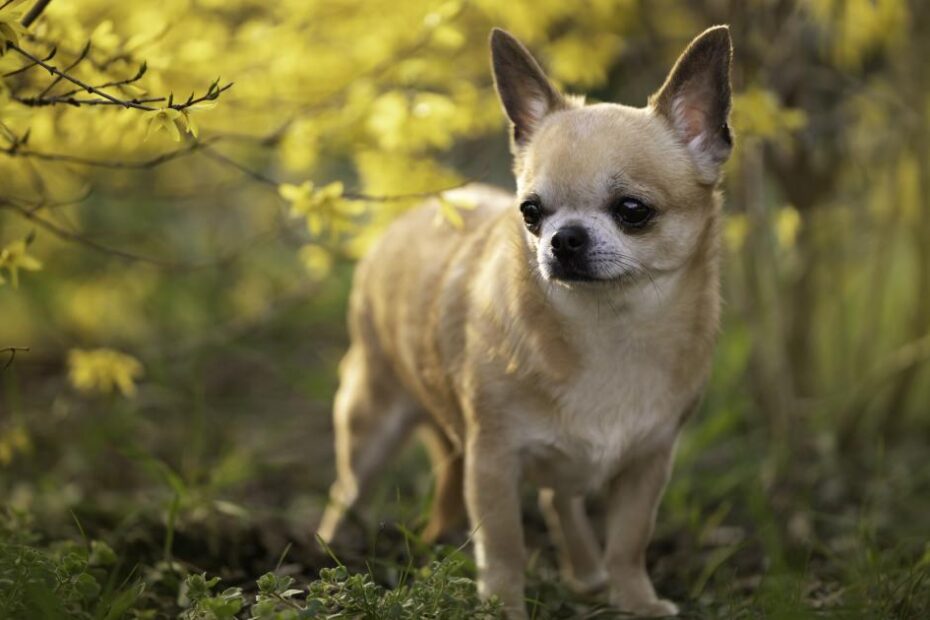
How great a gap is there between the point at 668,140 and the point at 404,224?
1.30m

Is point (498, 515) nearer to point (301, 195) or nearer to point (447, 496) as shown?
point (447, 496)

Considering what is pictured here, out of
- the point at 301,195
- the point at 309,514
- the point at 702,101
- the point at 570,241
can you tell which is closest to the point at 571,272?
the point at 570,241

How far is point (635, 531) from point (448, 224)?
49.9 inches

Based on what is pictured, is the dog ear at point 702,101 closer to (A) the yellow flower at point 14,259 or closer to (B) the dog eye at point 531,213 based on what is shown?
(B) the dog eye at point 531,213

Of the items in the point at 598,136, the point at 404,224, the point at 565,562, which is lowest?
the point at 565,562

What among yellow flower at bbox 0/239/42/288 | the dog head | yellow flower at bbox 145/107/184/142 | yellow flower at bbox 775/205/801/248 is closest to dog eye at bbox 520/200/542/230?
the dog head

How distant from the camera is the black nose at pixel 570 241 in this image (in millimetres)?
2959

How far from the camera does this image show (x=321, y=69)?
4.97 meters

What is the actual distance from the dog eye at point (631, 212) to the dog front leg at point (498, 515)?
0.73m

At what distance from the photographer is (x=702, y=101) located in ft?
10.5

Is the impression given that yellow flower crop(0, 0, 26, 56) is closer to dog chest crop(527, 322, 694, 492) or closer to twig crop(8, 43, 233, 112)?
twig crop(8, 43, 233, 112)

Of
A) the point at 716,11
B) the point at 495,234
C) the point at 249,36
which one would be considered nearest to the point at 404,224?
the point at 495,234

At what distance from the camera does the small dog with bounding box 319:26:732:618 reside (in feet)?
10.0

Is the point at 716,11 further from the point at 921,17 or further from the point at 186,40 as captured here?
the point at 186,40
